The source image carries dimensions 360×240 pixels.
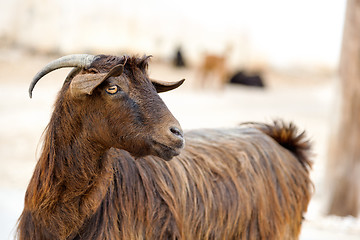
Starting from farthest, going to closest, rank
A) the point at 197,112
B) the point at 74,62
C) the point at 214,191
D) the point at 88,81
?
the point at 197,112, the point at 214,191, the point at 74,62, the point at 88,81

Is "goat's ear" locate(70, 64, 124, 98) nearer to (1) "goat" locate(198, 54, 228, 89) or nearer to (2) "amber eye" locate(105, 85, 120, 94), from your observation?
(2) "amber eye" locate(105, 85, 120, 94)

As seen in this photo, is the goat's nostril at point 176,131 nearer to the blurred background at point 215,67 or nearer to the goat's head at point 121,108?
the goat's head at point 121,108

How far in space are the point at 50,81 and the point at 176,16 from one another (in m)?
8.66

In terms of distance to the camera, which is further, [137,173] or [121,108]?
[137,173]

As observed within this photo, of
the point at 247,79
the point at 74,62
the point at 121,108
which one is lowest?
the point at 247,79

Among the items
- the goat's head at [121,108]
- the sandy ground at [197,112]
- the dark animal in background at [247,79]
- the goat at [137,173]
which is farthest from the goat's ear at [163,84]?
the dark animal in background at [247,79]

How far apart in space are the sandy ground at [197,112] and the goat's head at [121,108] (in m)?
0.72

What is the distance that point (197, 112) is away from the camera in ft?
47.4

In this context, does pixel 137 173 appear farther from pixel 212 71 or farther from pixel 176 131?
pixel 212 71

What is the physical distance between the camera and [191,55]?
920 inches

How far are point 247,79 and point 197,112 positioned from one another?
8.46 meters

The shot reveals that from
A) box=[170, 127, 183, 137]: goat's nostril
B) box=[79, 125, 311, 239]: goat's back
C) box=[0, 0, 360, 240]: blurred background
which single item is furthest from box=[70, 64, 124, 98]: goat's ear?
box=[0, 0, 360, 240]: blurred background

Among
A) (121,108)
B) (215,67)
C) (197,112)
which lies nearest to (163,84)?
(121,108)

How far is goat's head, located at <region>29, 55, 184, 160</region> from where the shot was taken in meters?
2.97
